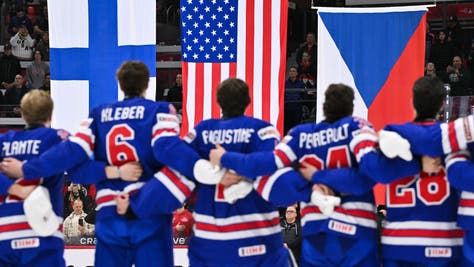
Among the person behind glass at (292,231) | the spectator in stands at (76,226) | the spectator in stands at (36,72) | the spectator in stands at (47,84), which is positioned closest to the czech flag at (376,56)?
the person behind glass at (292,231)

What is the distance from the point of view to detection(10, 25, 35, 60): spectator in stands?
16547 millimetres

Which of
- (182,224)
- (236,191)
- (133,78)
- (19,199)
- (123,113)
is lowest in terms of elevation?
(182,224)

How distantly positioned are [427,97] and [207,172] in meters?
1.43

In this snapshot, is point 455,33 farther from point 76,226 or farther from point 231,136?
point 231,136

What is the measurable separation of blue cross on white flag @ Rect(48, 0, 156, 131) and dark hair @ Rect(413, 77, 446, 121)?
3.45 meters

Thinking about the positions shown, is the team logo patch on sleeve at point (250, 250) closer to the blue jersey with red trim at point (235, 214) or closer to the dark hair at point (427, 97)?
the blue jersey with red trim at point (235, 214)

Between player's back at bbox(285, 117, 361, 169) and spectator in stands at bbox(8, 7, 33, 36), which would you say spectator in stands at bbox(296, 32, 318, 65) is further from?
player's back at bbox(285, 117, 361, 169)

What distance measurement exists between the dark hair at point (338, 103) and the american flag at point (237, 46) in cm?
308

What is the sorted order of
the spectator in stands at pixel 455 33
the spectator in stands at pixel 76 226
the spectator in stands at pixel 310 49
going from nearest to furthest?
the spectator in stands at pixel 76 226, the spectator in stands at pixel 310 49, the spectator in stands at pixel 455 33

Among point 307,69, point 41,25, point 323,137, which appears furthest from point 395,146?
point 41,25

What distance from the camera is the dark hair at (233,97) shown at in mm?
5660

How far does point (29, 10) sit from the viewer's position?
1886 centimetres

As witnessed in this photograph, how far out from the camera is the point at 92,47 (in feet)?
28.0

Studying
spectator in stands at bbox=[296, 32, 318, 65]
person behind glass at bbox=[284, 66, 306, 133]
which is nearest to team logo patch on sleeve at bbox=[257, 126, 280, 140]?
person behind glass at bbox=[284, 66, 306, 133]
